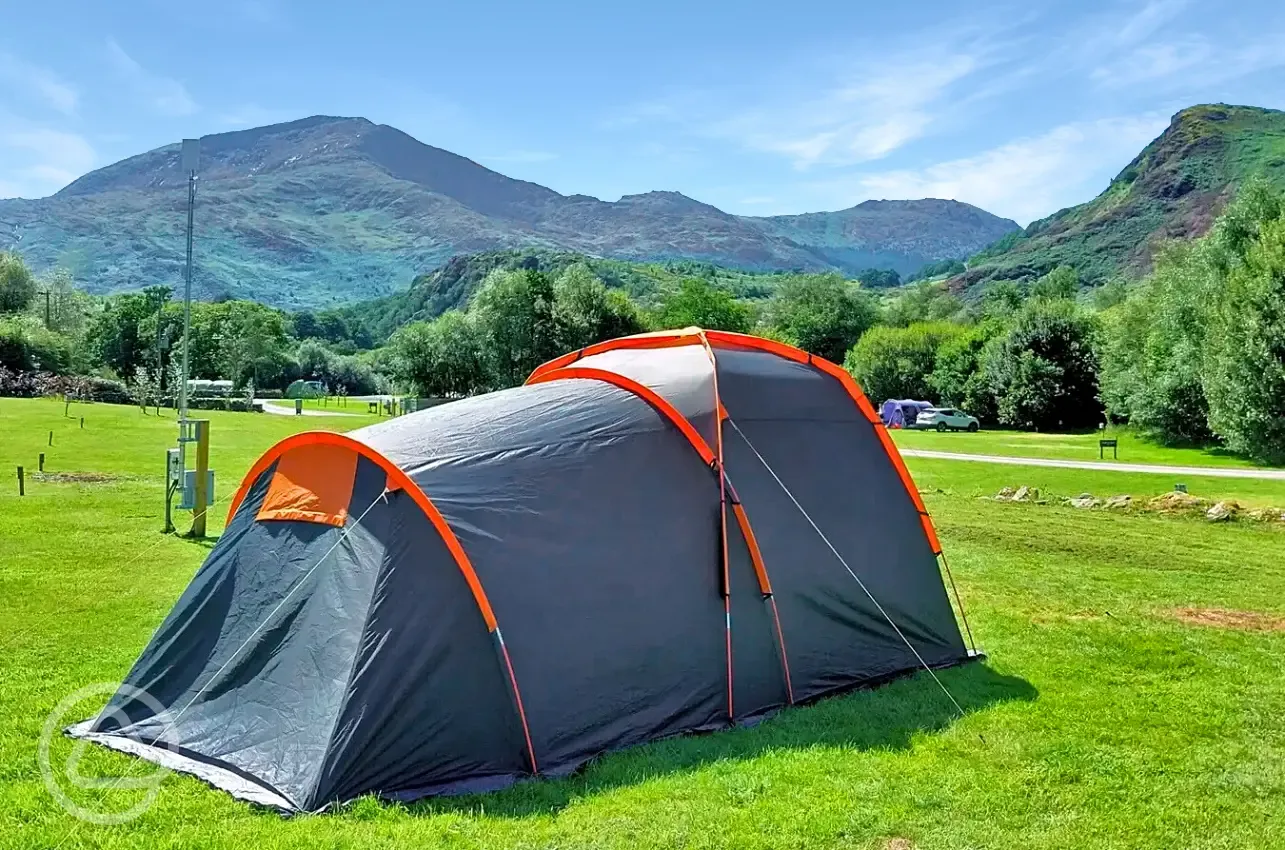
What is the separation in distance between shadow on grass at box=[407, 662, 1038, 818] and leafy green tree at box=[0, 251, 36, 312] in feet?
273

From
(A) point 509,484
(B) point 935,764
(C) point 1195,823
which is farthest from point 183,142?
(C) point 1195,823

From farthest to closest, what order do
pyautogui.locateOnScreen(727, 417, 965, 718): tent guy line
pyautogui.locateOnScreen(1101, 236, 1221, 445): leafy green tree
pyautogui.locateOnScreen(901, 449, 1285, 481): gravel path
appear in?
pyautogui.locateOnScreen(1101, 236, 1221, 445): leafy green tree, pyautogui.locateOnScreen(901, 449, 1285, 481): gravel path, pyautogui.locateOnScreen(727, 417, 965, 718): tent guy line

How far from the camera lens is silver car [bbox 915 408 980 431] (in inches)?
1964

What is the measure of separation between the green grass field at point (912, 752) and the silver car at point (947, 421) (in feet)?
126

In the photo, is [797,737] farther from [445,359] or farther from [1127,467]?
[445,359]

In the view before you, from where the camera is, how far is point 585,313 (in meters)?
59.8

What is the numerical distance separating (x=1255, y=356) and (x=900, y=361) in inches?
1277

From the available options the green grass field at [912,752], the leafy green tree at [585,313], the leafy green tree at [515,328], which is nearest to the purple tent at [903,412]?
the leafy green tree at [585,313]

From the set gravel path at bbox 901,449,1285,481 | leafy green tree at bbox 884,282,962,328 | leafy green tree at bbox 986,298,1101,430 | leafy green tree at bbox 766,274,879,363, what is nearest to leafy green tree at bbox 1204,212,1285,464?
gravel path at bbox 901,449,1285,481

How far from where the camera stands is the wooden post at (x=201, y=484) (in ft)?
44.8

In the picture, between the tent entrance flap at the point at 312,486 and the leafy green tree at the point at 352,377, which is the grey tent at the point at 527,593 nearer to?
the tent entrance flap at the point at 312,486

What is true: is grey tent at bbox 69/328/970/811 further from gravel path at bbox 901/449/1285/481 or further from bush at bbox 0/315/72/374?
bush at bbox 0/315/72/374

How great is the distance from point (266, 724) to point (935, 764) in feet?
13.8

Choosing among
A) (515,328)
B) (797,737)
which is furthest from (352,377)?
(797,737)
